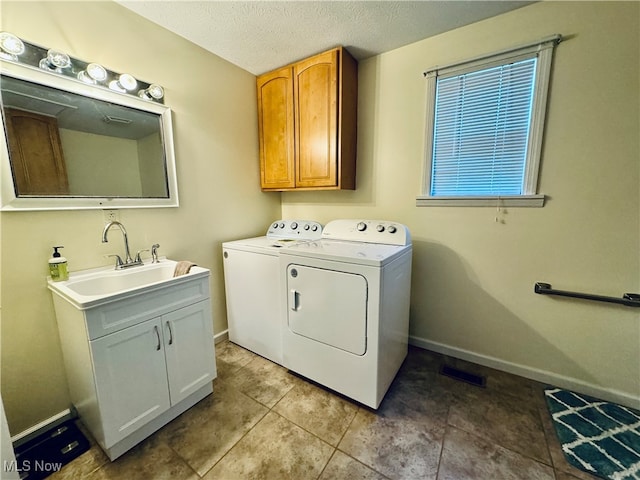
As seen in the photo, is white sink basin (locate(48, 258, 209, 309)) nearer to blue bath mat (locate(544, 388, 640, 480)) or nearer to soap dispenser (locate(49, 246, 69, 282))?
soap dispenser (locate(49, 246, 69, 282))

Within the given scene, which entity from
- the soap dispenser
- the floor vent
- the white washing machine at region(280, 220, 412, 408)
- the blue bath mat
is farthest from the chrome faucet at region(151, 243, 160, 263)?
the blue bath mat

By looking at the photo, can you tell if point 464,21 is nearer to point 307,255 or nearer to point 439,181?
point 439,181

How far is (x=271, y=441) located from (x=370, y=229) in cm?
152

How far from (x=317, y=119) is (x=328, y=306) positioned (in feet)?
5.14

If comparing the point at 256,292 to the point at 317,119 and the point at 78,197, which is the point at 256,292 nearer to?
the point at 78,197

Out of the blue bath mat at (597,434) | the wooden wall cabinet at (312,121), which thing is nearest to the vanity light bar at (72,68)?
the wooden wall cabinet at (312,121)

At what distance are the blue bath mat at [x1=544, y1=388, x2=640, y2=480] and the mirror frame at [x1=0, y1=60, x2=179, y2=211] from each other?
2934 mm

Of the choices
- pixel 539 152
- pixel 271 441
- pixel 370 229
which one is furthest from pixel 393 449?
pixel 539 152

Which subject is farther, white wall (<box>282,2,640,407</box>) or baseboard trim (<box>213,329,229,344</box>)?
baseboard trim (<box>213,329,229,344</box>)

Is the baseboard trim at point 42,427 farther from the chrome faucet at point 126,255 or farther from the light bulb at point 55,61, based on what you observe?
the light bulb at point 55,61

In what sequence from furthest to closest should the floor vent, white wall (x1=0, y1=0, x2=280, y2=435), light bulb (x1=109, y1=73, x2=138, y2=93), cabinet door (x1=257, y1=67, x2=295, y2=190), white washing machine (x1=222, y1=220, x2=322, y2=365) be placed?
cabinet door (x1=257, y1=67, x2=295, y2=190), white washing machine (x1=222, y1=220, x2=322, y2=365), the floor vent, light bulb (x1=109, y1=73, x2=138, y2=93), white wall (x1=0, y1=0, x2=280, y2=435)

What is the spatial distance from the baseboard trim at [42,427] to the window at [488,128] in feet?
9.24

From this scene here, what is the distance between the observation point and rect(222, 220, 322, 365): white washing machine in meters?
2.01

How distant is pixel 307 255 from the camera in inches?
67.0
